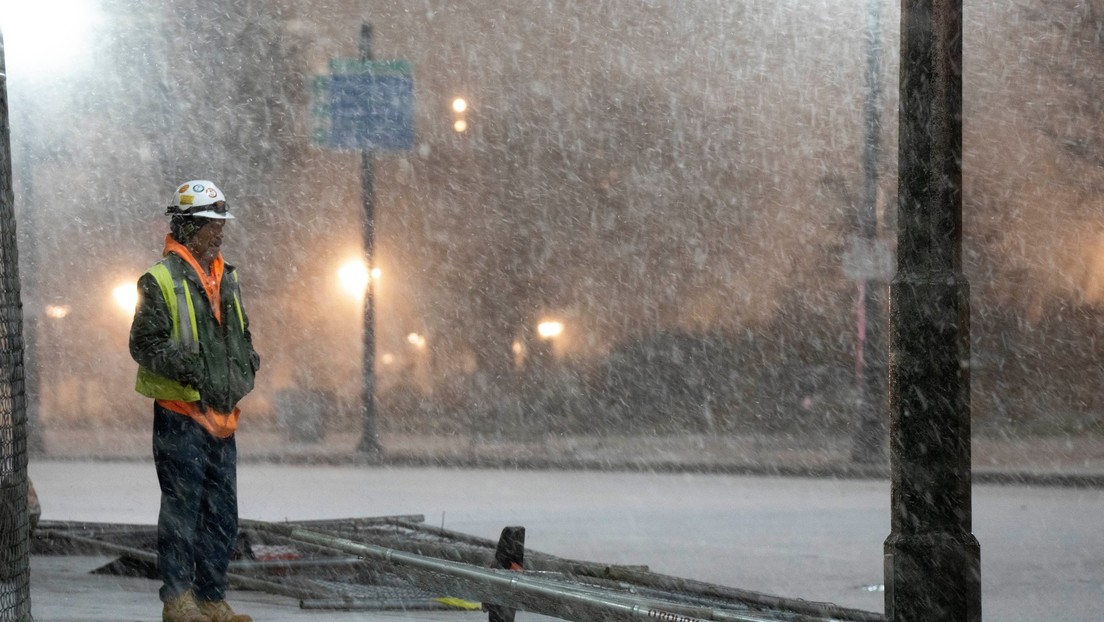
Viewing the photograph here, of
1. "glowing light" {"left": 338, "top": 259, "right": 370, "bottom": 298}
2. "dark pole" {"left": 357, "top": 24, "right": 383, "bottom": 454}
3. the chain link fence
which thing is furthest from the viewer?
"glowing light" {"left": 338, "top": 259, "right": 370, "bottom": 298}

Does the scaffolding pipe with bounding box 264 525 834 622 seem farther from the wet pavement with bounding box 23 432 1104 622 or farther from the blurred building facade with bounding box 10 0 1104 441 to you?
the blurred building facade with bounding box 10 0 1104 441

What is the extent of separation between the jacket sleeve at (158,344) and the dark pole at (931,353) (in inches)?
105

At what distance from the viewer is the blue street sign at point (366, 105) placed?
20828 mm

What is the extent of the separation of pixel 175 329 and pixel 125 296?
28.7 metres

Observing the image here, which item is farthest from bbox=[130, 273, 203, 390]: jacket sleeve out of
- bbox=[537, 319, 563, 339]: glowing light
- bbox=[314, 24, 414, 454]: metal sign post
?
bbox=[537, 319, 563, 339]: glowing light

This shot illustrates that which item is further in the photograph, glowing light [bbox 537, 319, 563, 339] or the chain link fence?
glowing light [bbox 537, 319, 563, 339]

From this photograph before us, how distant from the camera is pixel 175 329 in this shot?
605cm

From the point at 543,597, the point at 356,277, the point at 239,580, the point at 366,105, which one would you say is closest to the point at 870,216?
the point at 366,105

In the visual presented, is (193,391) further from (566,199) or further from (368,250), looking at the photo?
(566,199)

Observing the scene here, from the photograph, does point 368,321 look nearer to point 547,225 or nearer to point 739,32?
point 547,225

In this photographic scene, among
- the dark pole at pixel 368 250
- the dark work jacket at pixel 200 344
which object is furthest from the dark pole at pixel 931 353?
the dark pole at pixel 368 250

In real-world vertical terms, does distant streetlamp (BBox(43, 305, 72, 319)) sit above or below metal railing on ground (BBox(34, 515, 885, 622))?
above

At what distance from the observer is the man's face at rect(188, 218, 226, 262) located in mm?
6191

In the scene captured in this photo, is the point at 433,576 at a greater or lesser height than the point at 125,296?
lesser
